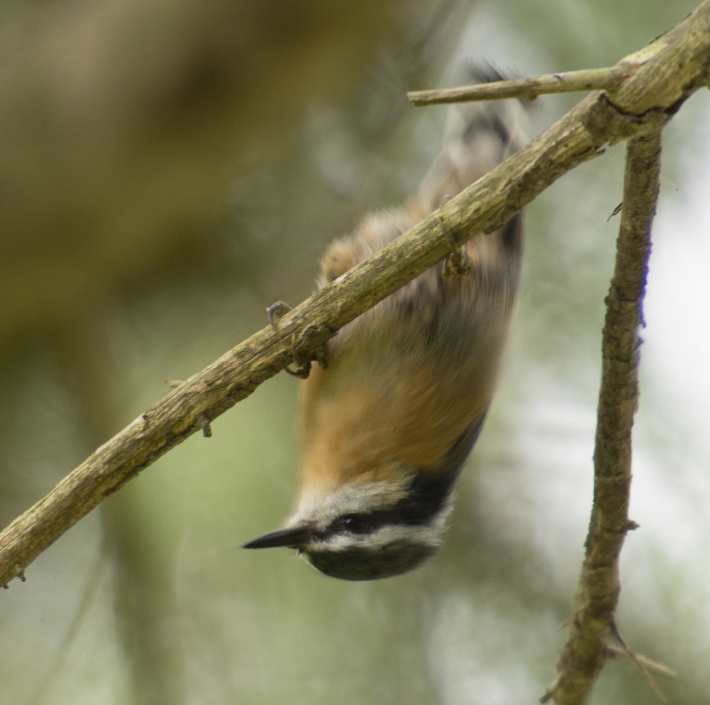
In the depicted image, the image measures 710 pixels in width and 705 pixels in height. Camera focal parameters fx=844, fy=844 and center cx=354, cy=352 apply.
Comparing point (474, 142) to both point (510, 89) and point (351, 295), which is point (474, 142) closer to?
point (351, 295)

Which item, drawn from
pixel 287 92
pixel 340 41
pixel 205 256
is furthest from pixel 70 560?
pixel 340 41

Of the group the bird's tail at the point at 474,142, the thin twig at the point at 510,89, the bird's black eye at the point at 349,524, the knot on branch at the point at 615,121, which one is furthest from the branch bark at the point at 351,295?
the bird's tail at the point at 474,142

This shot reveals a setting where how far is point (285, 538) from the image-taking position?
2.46 m

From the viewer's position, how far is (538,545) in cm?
369

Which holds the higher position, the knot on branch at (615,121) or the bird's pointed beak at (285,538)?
the bird's pointed beak at (285,538)

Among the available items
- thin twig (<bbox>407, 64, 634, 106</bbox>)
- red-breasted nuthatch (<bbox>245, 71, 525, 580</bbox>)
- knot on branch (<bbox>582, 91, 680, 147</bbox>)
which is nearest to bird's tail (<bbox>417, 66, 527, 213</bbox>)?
red-breasted nuthatch (<bbox>245, 71, 525, 580</bbox>)

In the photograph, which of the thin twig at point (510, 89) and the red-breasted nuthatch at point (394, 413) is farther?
the red-breasted nuthatch at point (394, 413)

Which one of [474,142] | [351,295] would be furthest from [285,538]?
[474,142]

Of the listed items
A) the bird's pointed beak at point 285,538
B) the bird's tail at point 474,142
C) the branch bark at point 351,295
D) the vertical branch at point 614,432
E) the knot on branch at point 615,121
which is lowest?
the vertical branch at point 614,432

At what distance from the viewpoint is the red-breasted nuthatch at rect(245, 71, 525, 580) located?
8.18ft

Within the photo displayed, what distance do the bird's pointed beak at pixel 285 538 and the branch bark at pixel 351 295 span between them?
77 cm

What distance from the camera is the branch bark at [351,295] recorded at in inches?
51.8

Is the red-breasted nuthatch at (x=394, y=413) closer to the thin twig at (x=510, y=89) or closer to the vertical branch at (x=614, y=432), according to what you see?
the vertical branch at (x=614, y=432)

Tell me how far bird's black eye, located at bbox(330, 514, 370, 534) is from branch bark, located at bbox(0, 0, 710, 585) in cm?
89
